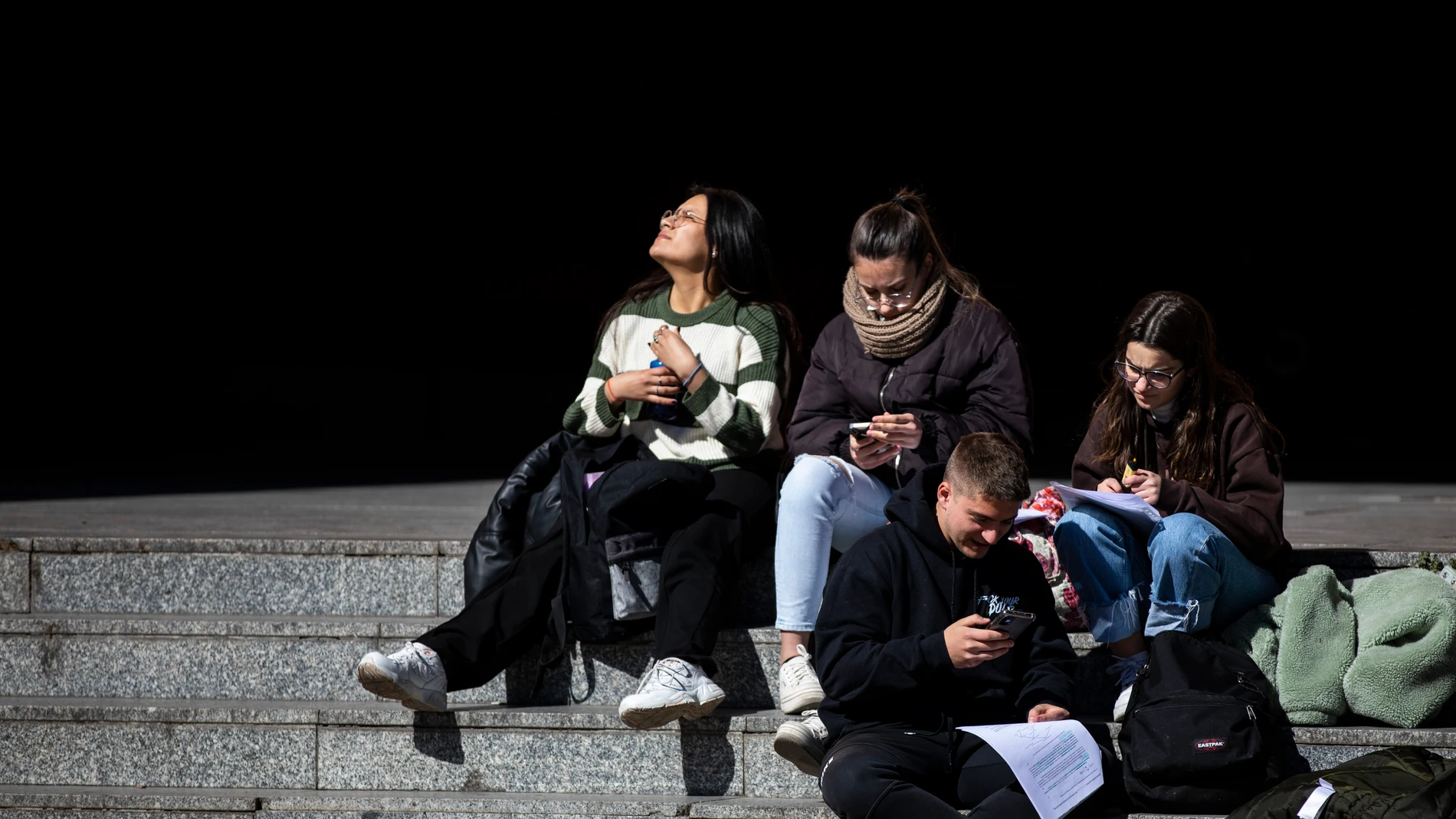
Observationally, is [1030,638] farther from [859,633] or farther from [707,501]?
[707,501]

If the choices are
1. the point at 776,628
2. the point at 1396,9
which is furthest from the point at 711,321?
the point at 1396,9

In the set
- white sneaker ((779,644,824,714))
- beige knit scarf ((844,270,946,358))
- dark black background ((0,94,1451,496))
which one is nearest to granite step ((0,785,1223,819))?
white sneaker ((779,644,824,714))

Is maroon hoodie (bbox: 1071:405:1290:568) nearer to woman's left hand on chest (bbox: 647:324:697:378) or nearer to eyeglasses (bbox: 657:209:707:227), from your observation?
woman's left hand on chest (bbox: 647:324:697:378)

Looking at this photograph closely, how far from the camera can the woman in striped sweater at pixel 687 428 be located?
3.55m

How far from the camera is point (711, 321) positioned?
163 inches

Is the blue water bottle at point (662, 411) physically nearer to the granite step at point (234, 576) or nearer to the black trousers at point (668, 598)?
the black trousers at point (668, 598)

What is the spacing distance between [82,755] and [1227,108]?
8.99 metres

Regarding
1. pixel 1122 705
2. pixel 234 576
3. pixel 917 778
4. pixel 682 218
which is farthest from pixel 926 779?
pixel 234 576

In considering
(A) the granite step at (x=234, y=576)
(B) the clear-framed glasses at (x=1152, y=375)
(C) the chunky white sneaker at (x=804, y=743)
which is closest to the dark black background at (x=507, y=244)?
(A) the granite step at (x=234, y=576)

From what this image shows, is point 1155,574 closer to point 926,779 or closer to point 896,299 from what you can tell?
point 926,779

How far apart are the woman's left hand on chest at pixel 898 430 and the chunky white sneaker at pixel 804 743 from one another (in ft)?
2.54

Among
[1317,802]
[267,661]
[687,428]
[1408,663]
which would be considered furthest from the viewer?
[687,428]

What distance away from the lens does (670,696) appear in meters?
3.39

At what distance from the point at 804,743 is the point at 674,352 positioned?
1206mm
